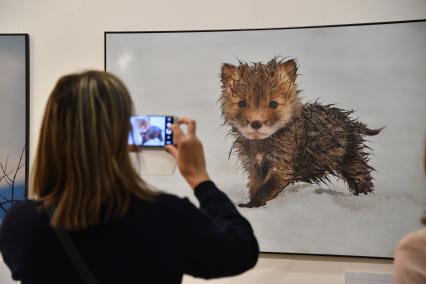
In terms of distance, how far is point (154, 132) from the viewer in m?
0.99

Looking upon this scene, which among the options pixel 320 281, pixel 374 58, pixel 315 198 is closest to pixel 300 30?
pixel 374 58

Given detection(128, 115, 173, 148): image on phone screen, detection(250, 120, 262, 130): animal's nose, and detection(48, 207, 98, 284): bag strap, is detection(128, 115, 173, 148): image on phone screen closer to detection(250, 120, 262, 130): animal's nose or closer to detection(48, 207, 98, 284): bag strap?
detection(48, 207, 98, 284): bag strap

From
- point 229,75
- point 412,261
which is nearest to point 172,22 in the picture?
point 229,75

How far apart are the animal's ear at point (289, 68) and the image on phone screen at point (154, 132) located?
0.69 meters

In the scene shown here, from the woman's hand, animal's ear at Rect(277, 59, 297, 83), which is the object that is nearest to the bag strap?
the woman's hand

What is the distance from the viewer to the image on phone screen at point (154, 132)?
37.9 inches

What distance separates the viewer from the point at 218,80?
162 cm

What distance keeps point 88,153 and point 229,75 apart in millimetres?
981

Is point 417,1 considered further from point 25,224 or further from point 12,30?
point 12,30

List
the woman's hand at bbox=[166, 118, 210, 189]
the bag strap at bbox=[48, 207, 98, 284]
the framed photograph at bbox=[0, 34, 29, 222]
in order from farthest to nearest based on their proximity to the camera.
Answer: the framed photograph at bbox=[0, 34, 29, 222], the woman's hand at bbox=[166, 118, 210, 189], the bag strap at bbox=[48, 207, 98, 284]

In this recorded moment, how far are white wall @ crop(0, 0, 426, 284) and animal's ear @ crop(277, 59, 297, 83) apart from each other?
152 mm

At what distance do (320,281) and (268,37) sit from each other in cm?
90

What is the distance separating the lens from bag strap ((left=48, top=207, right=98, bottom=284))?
692mm

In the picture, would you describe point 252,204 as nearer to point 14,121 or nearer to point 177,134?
point 177,134
